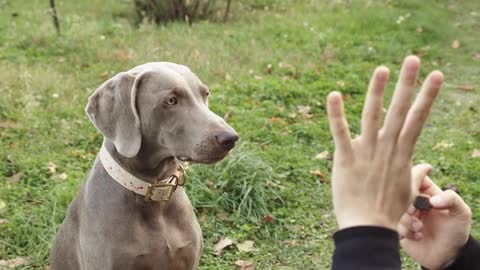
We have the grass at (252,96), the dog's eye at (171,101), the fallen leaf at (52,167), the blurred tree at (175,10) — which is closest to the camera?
the dog's eye at (171,101)

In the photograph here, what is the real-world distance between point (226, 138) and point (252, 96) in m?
3.33

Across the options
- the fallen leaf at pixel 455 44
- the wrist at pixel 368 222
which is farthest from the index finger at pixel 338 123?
the fallen leaf at pixel 455 44

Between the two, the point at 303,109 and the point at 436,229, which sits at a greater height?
the point at 436,229

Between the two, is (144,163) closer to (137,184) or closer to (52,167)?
(137,184)

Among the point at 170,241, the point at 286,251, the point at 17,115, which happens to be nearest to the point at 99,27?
the point at 17,115

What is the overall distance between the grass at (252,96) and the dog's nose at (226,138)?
140 cm

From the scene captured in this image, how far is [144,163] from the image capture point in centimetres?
244

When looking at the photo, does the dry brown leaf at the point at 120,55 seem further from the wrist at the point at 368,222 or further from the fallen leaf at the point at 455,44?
the wrist at the point at 368,222

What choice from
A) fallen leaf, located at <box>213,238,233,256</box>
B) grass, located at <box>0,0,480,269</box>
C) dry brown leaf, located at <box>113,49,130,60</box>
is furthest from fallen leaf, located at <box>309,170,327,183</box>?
dry brown leaf, located at <box>113,49,130,60</box>

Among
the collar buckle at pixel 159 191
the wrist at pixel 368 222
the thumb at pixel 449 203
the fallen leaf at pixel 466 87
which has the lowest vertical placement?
the fallen leaf at pixel 466 87

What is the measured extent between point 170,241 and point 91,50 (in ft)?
15.3

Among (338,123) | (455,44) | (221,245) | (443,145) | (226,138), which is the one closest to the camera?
(338,123)

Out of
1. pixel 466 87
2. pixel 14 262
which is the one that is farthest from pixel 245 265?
pixel 466 87

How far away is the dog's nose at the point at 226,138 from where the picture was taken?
7.36 ft
